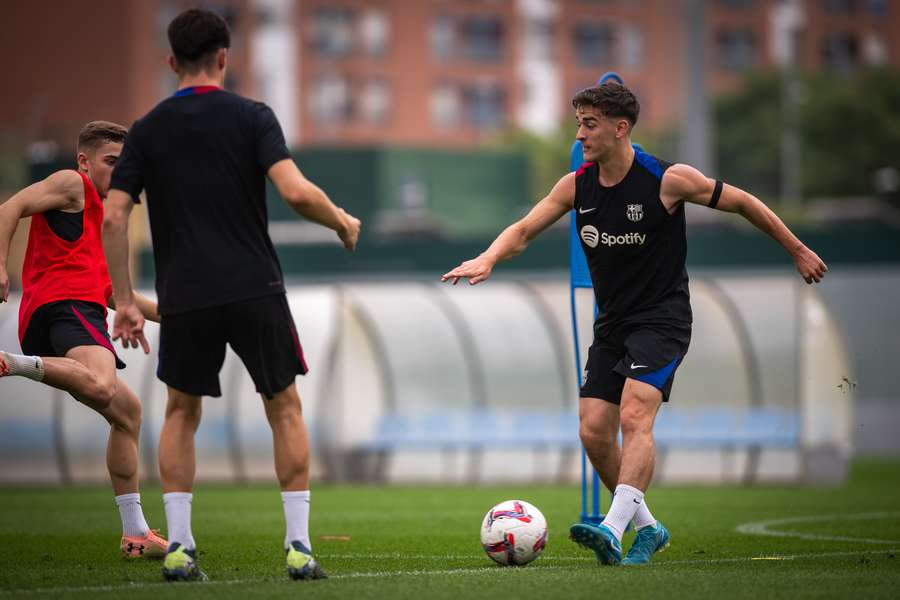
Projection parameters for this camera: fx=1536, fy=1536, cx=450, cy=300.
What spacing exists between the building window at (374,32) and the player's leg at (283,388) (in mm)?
76560

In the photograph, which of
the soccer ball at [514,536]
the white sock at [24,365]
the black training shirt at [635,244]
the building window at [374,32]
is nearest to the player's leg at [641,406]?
the black training shirt at [635,244]

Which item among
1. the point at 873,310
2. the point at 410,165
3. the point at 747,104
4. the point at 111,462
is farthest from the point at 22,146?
the point at 111,462

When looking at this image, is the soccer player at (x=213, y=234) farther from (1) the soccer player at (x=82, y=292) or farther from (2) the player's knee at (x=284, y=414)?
(1) the soccer player at (x=82, y=292)

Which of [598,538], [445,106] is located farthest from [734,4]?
[598,538]

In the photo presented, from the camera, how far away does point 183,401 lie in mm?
7559

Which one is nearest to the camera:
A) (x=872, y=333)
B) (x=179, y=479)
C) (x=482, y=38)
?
(x=179, y=479)

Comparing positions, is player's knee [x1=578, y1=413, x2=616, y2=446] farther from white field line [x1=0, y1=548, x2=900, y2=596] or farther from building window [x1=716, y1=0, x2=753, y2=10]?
building window [x1=716, y1=0, x2=753, y2=10]

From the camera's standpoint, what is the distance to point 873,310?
31.9 m

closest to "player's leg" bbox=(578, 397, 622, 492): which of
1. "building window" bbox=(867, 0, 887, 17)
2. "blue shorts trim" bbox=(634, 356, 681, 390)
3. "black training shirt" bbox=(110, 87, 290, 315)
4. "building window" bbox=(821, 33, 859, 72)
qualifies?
"blue shorts trim" bbox=(634, 356, 681, 390)

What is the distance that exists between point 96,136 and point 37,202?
544 mm

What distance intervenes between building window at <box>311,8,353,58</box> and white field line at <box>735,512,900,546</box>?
70.7m

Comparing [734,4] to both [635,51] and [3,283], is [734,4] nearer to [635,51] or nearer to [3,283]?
[635,51]

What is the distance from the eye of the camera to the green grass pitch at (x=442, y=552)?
7250 millimetres

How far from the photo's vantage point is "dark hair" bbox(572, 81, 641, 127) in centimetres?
849
